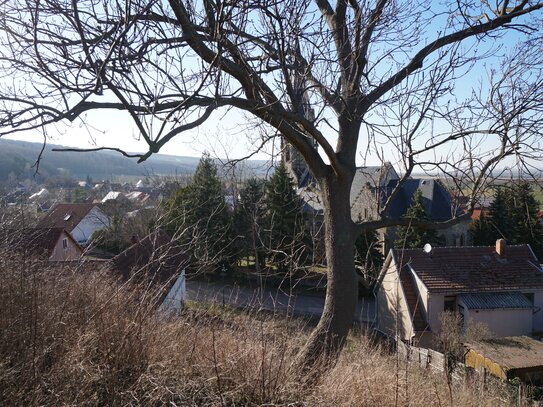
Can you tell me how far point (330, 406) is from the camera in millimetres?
2467

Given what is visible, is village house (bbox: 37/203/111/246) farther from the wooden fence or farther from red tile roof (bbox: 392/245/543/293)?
the wooden fence

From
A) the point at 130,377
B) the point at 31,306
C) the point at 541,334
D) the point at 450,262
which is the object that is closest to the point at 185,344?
the point at 130,377

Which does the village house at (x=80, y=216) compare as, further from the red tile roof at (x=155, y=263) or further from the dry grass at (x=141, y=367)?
the dry grass at (x=141, y=367)

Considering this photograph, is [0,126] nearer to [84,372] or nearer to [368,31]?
[84,372]

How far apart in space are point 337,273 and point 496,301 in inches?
→ 538

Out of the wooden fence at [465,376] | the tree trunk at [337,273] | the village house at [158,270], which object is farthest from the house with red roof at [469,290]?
the tree trunk at [337,273]

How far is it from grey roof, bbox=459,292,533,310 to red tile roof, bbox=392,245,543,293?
22 cm

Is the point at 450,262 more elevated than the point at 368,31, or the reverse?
the point at 368,31

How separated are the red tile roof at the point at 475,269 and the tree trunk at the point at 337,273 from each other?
463 inches

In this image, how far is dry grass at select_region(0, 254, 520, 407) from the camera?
2309 millimetres

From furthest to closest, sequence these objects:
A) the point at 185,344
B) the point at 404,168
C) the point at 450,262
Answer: the point at 450,262 → the point at 404,168 → the point at 185,344

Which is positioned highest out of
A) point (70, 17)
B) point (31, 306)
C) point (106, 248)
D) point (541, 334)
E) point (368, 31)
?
point (368, 31)

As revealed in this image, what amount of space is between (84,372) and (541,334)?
55.6 feet

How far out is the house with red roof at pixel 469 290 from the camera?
47.6ft
